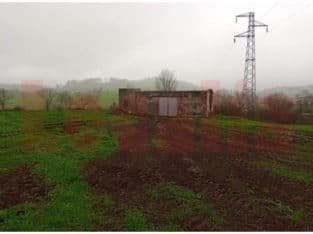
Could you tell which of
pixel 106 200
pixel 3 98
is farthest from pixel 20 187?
pixel 3 98

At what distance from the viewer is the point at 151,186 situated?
809 centimetres

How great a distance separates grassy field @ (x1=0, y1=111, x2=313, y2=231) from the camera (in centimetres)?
615

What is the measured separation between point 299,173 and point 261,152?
3187 millimetres

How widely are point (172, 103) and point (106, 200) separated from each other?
23.6m

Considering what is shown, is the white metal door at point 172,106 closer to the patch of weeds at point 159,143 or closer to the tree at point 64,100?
the tree at point 64,100

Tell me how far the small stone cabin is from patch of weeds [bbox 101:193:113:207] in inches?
909

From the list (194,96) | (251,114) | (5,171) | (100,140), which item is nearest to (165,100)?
(194,96)

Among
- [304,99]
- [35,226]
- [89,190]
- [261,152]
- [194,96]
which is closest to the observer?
[35,226]

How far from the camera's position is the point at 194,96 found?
29.9 metres

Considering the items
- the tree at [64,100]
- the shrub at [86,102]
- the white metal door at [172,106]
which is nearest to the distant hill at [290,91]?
the white metal door at [172,106]

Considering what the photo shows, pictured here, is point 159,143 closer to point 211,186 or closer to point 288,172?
point 288,172

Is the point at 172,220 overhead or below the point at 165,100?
below

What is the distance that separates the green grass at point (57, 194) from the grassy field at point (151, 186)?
0.02 m

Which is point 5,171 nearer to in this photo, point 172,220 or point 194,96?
point 172,220
